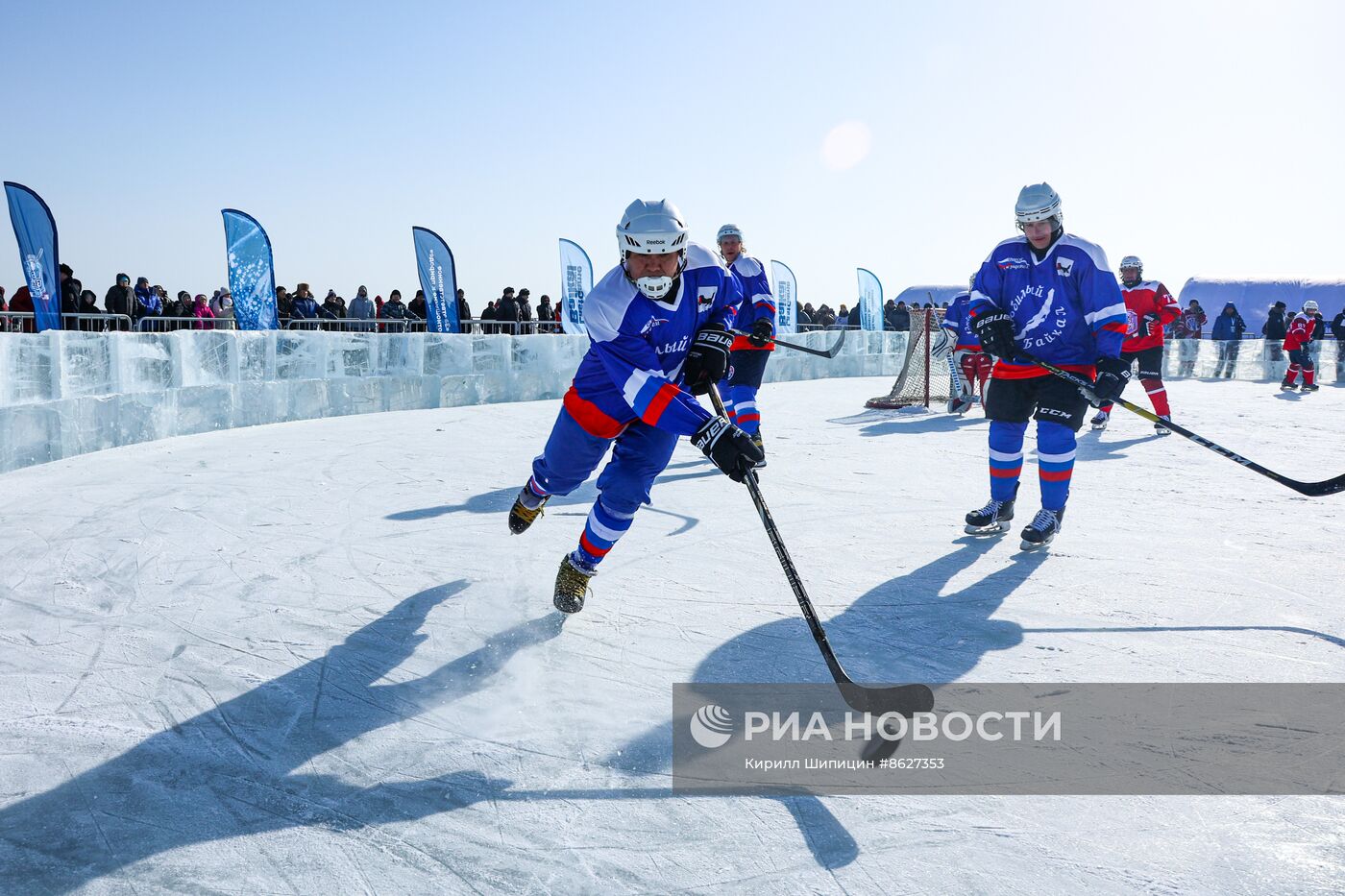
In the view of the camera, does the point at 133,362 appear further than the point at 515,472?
Yes

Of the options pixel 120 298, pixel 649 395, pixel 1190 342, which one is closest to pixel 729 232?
pixel 649 395

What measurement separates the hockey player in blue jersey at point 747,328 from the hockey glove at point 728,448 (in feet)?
10.8

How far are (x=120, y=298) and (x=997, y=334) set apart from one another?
9.30m

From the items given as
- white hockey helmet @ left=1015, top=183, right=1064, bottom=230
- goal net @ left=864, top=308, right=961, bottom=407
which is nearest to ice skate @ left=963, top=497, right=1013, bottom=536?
white hockey helmet @ left=1015, top=183, right=1064, bottom=230

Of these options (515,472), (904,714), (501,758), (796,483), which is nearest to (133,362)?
(515,472)

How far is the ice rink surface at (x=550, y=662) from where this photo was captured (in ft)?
6.11

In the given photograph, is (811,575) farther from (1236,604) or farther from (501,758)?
(501,758)

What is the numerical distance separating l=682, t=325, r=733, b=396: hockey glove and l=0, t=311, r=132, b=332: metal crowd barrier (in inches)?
312

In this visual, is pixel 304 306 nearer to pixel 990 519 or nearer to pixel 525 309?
pixel 525 309

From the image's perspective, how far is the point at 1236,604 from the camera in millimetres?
3467

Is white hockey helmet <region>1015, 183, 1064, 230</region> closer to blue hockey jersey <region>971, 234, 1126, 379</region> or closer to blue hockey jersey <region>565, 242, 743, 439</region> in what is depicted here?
blue hockey jersey <region>971, 234, 1126, 379</region>

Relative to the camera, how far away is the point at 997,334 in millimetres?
4574

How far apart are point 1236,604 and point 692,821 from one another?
2.46 meters

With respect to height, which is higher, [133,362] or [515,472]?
[133,362]
